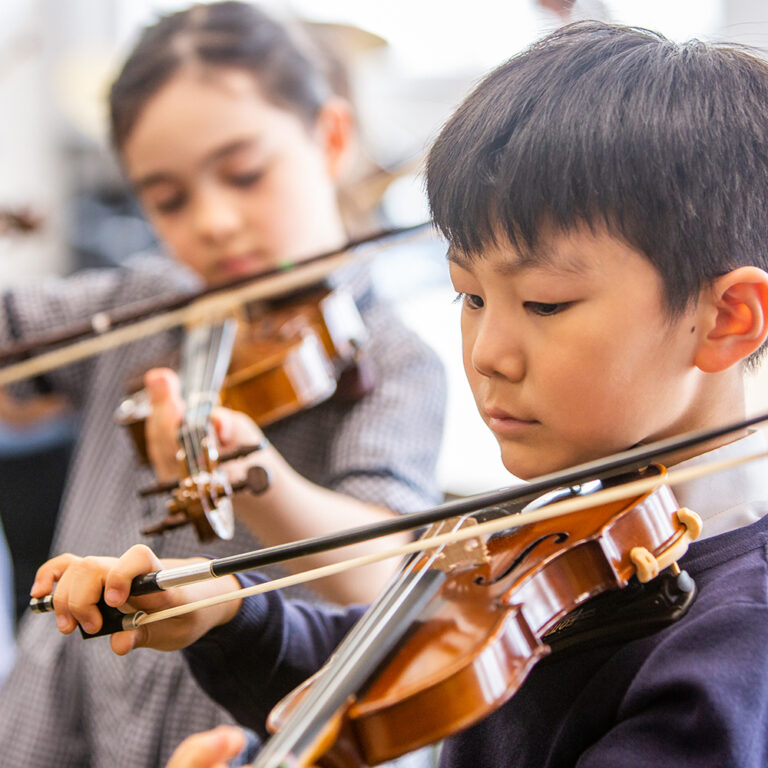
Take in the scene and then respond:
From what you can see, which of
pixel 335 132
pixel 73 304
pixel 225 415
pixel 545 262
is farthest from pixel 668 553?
pixel 73 304

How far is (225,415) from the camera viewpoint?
2.34ft

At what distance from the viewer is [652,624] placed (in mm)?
473

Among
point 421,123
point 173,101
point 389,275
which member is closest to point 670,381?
point 173,101

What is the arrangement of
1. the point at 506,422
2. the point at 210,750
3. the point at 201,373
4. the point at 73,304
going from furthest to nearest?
the point at 73,304
the point at 201,373
the point at 506,422
the point at 210,750

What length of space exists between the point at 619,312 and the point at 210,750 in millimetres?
273

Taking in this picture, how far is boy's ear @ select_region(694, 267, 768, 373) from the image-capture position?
0.47m

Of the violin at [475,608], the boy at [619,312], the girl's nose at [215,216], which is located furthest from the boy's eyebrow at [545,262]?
the girl's nose at [215,216]

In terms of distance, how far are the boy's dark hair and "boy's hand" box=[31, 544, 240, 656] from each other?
0.78ft

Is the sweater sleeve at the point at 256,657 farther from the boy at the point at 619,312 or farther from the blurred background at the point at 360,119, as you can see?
the blurred background at the point at 360,119

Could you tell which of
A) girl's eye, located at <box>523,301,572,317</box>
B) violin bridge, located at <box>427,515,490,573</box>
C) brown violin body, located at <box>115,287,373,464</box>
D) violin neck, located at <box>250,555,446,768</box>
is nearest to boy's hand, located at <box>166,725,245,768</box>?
violin neck, located at <box>250,555,446,768</box>

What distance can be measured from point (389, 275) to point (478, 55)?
1.25ft

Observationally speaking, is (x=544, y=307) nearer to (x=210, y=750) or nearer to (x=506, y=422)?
(x=506, y=422)

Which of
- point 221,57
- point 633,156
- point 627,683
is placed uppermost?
point 221,57

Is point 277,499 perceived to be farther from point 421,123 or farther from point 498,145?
point 421,123
